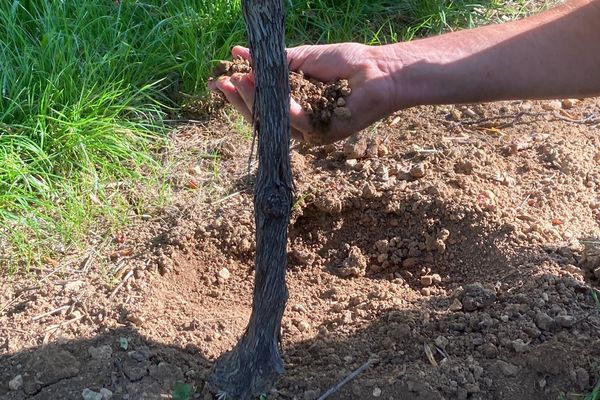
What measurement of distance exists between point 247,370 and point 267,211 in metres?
0.44

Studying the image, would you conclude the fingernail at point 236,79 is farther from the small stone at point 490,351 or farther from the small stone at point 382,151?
the small stone at point 490,351

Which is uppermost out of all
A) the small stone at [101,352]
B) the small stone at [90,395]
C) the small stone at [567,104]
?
the small stone at [567,104]

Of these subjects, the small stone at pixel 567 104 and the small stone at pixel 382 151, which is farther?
the small stone at pixel 567 104

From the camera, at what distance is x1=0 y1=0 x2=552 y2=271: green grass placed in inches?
111

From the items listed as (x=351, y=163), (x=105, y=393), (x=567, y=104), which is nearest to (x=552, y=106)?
(x=567, y=104)

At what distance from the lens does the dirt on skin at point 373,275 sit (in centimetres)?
216

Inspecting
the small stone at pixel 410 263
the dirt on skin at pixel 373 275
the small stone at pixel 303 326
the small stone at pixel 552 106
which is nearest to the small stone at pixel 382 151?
the dirt on skin at pixel 373 275

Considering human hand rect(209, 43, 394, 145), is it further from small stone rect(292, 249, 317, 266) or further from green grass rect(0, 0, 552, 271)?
green grass rect(0, 0, 552, 271)

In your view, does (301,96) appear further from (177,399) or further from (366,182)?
(177,399)

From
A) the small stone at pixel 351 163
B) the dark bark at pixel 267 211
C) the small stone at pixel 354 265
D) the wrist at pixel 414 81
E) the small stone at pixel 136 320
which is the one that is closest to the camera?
the dark bark at pixel 267 211

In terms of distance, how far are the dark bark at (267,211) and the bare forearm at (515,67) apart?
796 mm

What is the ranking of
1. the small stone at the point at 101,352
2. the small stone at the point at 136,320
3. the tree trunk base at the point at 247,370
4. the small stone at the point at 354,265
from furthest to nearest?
the small stone at the point at 354,265, the small stone at the point at 136,320, the small stone at the point at 101,352, the tree trunk base at the point at 247,370

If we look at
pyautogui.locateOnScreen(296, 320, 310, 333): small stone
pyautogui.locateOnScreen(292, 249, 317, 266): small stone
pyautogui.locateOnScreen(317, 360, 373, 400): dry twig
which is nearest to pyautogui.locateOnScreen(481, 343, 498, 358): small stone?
pyautogui.locateOnScreen(317, 360, 373, 400): dry twig

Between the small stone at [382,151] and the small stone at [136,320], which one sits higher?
the small stone at [382,151]
